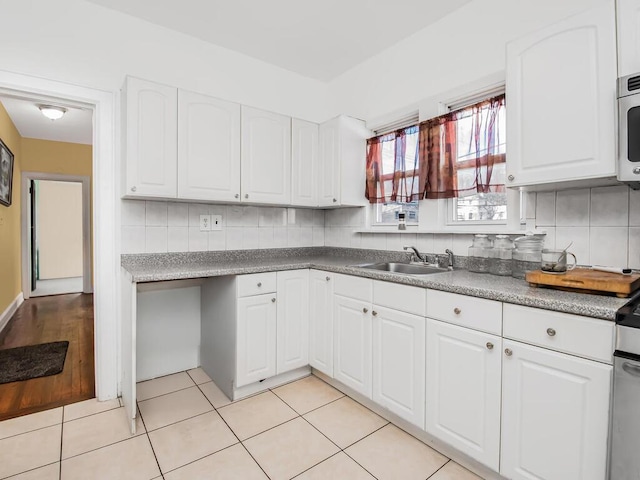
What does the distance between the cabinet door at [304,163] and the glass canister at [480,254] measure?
4.31 feet

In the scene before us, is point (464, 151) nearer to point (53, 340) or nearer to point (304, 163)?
point (304, 163)

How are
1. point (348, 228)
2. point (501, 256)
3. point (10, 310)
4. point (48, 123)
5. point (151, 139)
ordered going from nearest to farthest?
point (501, 256)
point (151, 139)
point (348, 228)
point (10, 310)
point (48, 123)

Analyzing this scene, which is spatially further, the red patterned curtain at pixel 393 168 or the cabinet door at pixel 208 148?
the red patterned curtain at pixel 393 168

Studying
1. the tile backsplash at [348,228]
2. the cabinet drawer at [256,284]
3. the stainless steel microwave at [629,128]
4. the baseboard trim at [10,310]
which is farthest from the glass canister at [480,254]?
the baseboard trim at [10,310]

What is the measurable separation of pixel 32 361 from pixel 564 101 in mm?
3940

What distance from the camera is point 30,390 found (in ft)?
7.48

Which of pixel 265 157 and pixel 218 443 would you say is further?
pixel 265 157

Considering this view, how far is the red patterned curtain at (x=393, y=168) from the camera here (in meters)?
2.50

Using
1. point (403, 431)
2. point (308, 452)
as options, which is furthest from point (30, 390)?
point (403, 431)

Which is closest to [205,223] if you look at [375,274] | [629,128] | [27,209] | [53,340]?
[375,274]

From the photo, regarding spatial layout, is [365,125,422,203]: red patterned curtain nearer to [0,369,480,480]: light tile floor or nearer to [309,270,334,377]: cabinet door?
[309,270,334,377]: cabinet door

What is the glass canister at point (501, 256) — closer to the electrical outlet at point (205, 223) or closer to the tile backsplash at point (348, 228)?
the tile backsplash at point (348, 228)

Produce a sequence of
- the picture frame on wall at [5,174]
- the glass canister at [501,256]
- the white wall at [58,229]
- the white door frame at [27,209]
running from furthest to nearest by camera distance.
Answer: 1. the white wall at [58,229]
2. the white door frame at [27,209]
3. the picture frame on wall at [5,174]
4. the glass canister at [501,256]

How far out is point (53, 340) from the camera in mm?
3268
